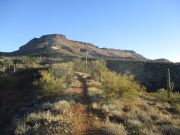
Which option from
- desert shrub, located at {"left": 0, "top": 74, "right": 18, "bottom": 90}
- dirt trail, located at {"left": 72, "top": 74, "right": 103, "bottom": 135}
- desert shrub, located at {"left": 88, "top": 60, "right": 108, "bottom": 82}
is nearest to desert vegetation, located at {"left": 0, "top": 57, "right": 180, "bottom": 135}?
dirt trail, located at {"left": 72, "top": 74, "right": 103, "bottom": 135}

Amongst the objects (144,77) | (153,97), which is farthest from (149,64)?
(153,97)

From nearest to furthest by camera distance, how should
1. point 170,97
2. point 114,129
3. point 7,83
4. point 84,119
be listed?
point 114,129, point 84,119, point 170,97, point 7,83

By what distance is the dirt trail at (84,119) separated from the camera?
15656 millimetres

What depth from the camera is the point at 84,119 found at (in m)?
18.0

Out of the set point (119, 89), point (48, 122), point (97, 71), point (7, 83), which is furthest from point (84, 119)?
point (97, 71)

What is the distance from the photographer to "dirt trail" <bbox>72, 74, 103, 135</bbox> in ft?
51.4

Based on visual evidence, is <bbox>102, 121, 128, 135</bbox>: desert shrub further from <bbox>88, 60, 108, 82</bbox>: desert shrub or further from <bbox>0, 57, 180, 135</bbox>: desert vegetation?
<bbox>88, 60, 108, 82</bbox>: desert shrub

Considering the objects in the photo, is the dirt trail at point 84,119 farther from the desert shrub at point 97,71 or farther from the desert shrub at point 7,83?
the desert shrub at point 7,83

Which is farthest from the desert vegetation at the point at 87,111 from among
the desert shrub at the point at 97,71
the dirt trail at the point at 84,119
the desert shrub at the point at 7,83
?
the desert shrub at the point at 97,71

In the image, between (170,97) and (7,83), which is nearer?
(170,97)

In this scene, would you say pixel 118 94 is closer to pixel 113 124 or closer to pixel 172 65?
pixel 113 124

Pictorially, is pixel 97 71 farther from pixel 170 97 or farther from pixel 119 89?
pixel 119 89

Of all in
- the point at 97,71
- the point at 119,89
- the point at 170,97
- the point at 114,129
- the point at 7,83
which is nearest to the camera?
the point at 114,129

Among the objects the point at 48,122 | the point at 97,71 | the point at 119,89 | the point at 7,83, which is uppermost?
the point at 97,71
